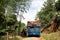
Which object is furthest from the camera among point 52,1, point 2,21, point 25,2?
point 52,1

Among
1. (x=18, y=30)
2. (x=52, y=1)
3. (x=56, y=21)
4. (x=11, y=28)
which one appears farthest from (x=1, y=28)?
(x=52, y=1)

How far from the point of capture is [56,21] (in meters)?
45.1

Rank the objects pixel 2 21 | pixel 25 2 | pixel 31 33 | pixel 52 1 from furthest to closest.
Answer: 1. pixel 52 1
2. pixel 25 2
3. pixel 31 33
4. pixel 2 21

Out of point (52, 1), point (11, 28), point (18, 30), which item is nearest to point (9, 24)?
point (11, 28)

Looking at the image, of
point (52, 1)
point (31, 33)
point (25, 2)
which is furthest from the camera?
point (52, 1)

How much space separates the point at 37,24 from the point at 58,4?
8615 mm

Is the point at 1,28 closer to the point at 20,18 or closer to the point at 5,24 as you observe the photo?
the point at 5,24

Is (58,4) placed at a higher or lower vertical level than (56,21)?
higher

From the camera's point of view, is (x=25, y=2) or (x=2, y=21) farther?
(x=25, y=2)

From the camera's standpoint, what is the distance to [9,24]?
41.1m

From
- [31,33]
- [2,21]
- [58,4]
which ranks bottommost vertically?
[31,33]

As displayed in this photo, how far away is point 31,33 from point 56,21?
8506mm

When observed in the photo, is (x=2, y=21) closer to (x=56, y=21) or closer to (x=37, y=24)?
(x=37, y=24)

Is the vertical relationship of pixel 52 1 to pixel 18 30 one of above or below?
above
